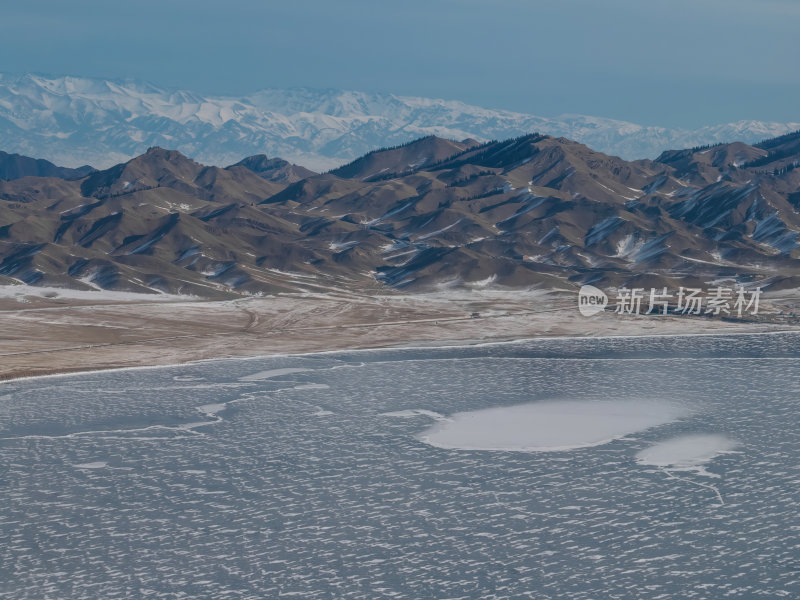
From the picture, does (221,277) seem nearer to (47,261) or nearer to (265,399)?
(47,261)

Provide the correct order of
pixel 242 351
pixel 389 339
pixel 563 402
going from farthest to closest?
1. pixel 389 339
2. pixel 242 351
3. pixel 563 402

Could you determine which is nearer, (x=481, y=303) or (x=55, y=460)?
(x=55, y=460)

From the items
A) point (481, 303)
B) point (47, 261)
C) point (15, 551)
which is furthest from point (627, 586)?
point (47, 261)

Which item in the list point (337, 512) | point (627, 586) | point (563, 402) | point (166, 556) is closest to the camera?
point (627, 586)

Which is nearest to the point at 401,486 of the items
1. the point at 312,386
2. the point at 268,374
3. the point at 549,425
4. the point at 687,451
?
the point at 549,425

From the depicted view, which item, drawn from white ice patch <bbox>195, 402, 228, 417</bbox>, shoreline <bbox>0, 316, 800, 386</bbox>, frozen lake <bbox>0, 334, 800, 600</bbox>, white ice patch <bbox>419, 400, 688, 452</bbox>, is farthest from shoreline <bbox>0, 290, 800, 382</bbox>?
white ice patch <bbox>419, 400, 688, 452</bbox>

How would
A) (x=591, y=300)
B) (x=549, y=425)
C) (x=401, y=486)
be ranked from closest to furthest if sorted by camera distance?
(x=401, y=486)
(x=549, y=425)
(x=591, y=300)

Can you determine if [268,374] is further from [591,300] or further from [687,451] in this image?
[591,300]
